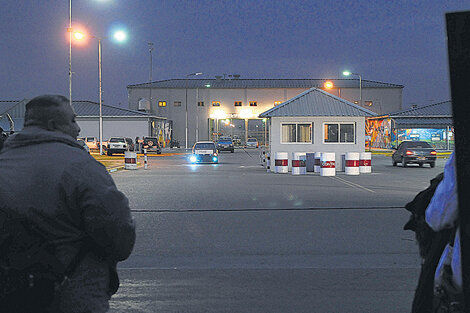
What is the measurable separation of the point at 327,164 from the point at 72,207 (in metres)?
24.8

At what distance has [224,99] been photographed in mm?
95500

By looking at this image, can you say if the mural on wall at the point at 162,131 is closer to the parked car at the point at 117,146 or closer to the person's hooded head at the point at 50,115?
the parked car at the point at 117,146

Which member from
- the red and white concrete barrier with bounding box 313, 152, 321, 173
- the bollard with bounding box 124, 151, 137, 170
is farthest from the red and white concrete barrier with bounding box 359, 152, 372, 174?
the bollard with bounding box 124, 151, 137, 170

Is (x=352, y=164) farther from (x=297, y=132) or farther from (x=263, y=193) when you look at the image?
(x=263, y=193)

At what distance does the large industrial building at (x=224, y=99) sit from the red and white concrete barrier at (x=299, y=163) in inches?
2487

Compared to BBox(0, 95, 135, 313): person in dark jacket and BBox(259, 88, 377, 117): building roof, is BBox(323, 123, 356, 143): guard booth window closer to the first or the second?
BBox(259, 88, 377, 117): building roof

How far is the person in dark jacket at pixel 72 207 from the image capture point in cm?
296

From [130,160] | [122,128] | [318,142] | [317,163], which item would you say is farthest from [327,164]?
[122,128]

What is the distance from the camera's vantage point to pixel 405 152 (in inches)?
1409

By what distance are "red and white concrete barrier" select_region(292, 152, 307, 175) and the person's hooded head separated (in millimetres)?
25882

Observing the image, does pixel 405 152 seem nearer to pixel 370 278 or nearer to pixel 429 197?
pixel 370 278

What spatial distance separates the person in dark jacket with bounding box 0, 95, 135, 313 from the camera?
2959 millimetres

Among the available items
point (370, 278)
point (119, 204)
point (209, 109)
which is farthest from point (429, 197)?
point (209, 109)

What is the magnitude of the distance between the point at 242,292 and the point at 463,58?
4813mm
